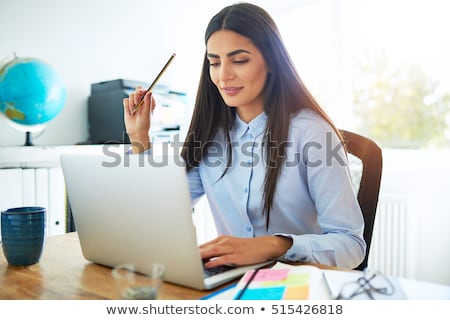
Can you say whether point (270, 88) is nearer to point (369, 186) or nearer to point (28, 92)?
point (369, 186)

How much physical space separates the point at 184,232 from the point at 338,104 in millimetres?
A: 1906

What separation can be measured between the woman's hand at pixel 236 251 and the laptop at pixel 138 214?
15 mm

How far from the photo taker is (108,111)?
76.7 inches

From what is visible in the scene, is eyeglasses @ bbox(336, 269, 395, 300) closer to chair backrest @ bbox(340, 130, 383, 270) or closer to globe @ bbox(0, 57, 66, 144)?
chair backrest @ bbox(340, 130, 383, 270)

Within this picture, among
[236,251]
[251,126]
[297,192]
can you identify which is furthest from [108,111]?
[236,251]

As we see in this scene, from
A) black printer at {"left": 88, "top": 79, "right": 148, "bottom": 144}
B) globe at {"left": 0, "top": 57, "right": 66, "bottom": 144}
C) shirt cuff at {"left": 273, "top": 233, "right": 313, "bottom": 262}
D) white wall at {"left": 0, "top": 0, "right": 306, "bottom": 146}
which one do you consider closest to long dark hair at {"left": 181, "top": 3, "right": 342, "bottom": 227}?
shirt cuff at {"left": 273, "top": 233, "right": 313, "bottom": 262}

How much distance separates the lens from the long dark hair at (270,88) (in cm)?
105

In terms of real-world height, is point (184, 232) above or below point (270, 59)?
below

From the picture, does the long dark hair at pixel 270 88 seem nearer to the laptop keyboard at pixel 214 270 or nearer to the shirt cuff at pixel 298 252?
the shirt cuff at pixel 298 252

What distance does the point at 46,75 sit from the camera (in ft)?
5.26

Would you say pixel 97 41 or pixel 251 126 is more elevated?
pixel 97 41

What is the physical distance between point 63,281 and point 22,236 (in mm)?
135

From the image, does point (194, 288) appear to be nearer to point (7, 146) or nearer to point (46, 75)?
point (46, 75)
